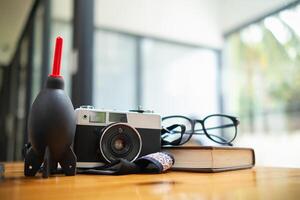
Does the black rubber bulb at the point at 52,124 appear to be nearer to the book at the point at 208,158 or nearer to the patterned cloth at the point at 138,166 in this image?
the patterned cloth at the point at 138,166

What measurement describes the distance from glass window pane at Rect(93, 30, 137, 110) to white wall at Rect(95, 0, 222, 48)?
105 mm

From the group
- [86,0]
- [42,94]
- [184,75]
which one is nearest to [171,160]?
[42,94]

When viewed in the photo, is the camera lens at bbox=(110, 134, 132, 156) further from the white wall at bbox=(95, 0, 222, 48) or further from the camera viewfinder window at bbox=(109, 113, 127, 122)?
the white wall at bbox=(95, 0, 222, 48)

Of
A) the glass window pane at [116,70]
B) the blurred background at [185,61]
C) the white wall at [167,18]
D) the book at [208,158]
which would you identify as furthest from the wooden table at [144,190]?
the white wall at [167,18]

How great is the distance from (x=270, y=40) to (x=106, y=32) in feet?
4.10

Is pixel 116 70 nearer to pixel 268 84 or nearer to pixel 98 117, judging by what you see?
pixel 268 84

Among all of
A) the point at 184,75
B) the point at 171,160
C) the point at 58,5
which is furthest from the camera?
the point at 184,75

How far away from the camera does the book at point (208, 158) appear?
545 millimetres

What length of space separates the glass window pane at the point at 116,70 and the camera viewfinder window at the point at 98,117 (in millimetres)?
1840

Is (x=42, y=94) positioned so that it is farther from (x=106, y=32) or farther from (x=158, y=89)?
(x=158, y=89)

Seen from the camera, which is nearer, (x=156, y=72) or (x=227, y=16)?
(x=156, y=72)

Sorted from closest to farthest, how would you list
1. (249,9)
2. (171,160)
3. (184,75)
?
(171,160) → (249,9) → (184,75)

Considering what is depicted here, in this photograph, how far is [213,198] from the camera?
0.29 m

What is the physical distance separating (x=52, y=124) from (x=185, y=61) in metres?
2.64
